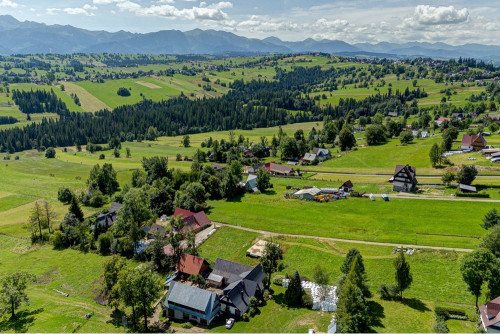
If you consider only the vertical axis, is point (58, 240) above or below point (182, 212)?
below

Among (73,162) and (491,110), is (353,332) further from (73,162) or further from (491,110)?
(491,110)

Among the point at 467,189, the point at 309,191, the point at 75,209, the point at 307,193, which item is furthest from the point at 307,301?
the point at 75,209

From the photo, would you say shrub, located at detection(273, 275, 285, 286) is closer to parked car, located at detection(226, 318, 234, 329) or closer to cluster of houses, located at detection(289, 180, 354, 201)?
parked car, located at detection(226, 318, 234, 329)

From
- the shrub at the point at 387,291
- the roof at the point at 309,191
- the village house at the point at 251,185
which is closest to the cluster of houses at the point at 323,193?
the roof at the point at 309,191

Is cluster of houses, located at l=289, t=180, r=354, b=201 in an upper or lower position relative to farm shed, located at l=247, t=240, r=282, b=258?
upper

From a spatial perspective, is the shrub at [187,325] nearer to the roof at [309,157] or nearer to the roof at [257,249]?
the roof at [257,249]

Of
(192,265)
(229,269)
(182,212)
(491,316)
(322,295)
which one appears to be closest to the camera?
(491,316)

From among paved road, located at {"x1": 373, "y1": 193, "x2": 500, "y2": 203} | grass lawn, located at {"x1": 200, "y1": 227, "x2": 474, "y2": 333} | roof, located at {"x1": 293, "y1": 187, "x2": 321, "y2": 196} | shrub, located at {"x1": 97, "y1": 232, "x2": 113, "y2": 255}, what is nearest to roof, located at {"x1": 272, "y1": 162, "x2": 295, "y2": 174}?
roof, located at {"x1": 293, "y1": 187, "x2": 321, "y2": 196}

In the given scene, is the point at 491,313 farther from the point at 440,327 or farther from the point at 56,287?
the point at 56,287
